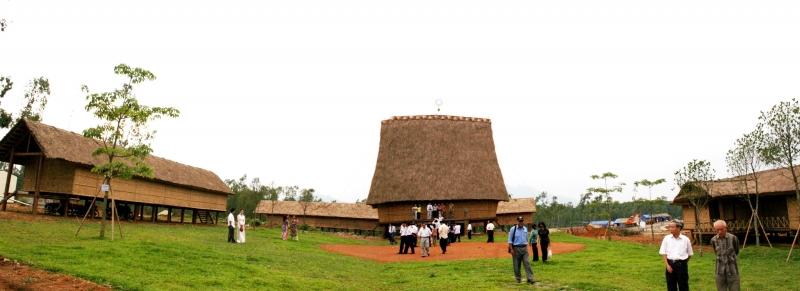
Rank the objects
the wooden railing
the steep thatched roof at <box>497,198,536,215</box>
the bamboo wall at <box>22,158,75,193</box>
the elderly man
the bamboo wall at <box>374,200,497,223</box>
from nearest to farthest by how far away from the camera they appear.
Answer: the elderly man
the bamboo wall at <box>22,158,75,193</box>
the wooden railing
the bamboo wall at <box>374,200,497,223</box>
the steep thatched roof at <box>497,198,536,215</box>

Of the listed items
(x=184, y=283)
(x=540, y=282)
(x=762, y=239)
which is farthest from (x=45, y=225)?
(x=762, y=239)

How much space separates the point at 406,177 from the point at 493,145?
9019 mm

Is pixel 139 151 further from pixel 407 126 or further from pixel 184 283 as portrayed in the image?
pixel 407 126

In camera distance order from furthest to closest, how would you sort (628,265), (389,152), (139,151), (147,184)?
(389,152) → (147,184) → (139,151) → (628,265)

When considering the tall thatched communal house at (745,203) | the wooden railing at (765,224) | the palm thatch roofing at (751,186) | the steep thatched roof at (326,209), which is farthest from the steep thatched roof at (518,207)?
the wooden railing at (765,224)

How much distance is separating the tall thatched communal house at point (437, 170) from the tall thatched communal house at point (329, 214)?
17.1 meters

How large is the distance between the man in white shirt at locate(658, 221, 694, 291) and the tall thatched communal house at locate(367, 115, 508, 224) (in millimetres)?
28290

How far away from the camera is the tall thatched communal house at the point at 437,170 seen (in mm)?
40719

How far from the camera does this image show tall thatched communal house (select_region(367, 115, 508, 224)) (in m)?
40.7

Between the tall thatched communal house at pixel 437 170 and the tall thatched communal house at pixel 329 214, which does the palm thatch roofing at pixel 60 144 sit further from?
the tall thatched communal house at pixel 329 214

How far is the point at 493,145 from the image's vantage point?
46.1m

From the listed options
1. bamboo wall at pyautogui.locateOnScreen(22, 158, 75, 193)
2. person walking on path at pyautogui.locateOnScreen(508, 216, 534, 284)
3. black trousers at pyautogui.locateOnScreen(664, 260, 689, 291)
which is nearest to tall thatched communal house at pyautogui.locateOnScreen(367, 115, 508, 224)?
bamboo wall at pyautogui.locateOnScreen(22, 158, 75, 193)

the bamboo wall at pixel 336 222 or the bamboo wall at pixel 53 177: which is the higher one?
the bamboo wall at pixel 53 177

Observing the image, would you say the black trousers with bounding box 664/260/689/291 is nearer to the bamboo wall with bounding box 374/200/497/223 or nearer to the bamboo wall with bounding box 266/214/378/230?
the bamboo wall with bounding box 374/200/497/223
